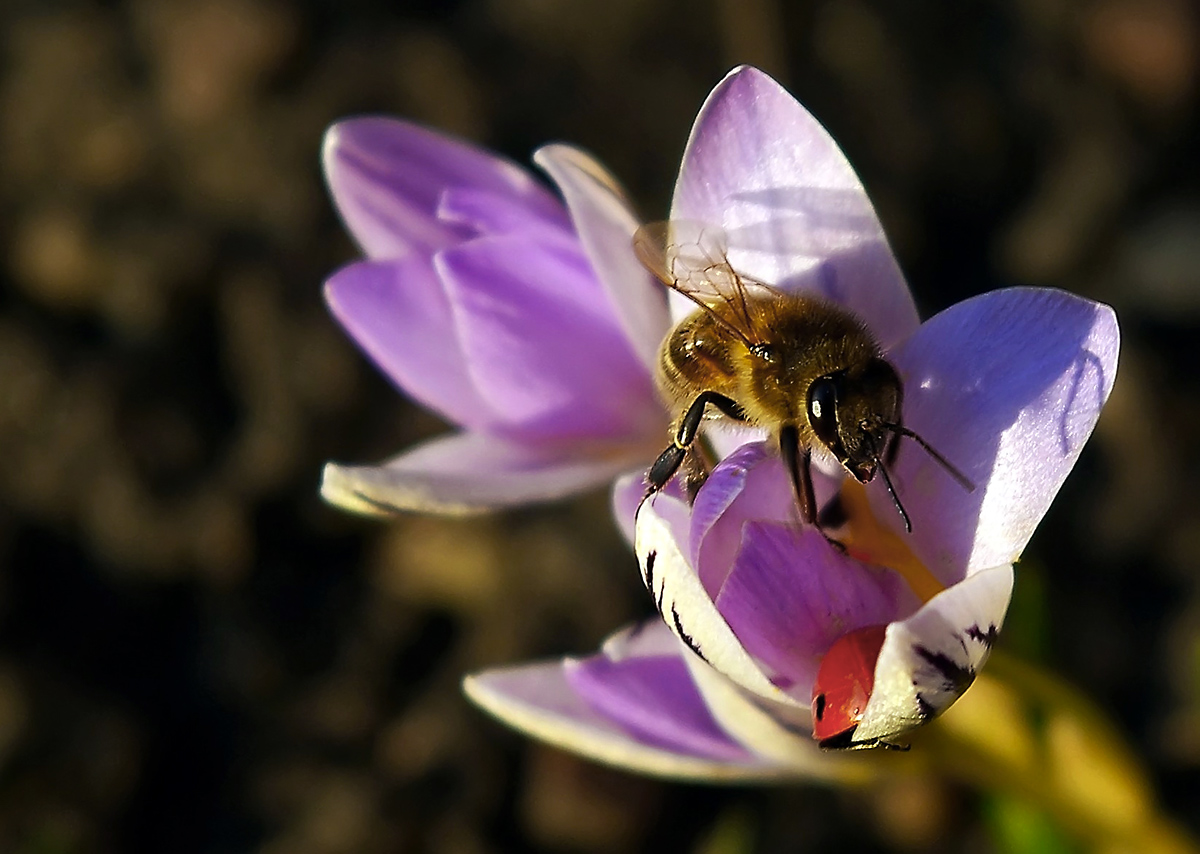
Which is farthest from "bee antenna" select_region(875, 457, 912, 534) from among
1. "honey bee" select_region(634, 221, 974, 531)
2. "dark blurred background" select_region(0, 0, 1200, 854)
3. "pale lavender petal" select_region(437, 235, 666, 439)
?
"dark blurred background" select_region(0, 0, 1200, 854)

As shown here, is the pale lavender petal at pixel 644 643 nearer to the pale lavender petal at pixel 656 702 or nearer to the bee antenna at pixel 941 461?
the pale lavender petal at pixel 656 702

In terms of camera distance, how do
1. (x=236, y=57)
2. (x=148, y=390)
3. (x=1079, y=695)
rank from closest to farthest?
(x=1079, y=695), (x=148, y=390), (x=236, y=57)

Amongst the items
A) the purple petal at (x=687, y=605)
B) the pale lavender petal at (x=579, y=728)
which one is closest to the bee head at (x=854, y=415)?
the purple petal at (x=687, y=605)

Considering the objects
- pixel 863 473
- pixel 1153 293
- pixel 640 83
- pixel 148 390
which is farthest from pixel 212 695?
pixel 1153 293

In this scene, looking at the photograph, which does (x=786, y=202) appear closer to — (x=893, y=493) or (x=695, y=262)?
(x=695, y=262)

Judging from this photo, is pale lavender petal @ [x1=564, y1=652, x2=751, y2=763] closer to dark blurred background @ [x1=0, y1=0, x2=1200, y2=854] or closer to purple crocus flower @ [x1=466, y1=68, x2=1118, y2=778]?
purple crocus flower @ [x1=466, y1=68, x2=1118, y2=778]

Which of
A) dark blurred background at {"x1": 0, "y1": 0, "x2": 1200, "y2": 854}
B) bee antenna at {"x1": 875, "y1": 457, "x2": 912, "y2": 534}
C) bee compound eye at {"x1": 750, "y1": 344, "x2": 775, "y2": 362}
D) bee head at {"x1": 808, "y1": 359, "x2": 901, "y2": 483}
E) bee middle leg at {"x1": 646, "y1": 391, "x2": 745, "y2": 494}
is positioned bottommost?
dark blurred background at {"x1": 0, "y1": 0, "x2": 1200, "y2": 854}

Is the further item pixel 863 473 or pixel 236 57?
pixel 236 57

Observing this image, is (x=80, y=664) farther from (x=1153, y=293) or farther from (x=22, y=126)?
(x=1153, y=293)
